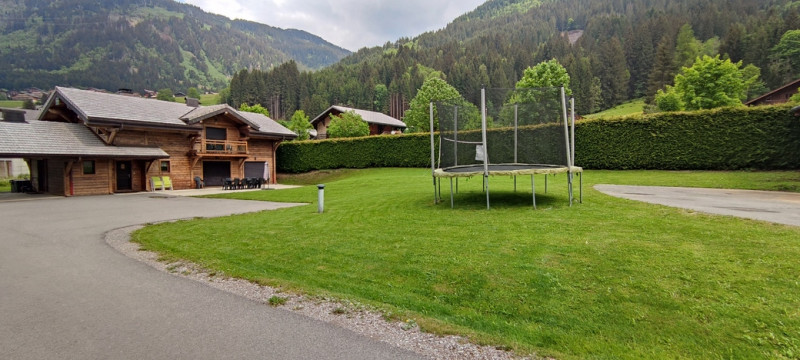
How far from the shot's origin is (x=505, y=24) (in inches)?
6033

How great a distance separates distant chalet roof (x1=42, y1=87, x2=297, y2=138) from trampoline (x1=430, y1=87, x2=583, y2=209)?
1983cm

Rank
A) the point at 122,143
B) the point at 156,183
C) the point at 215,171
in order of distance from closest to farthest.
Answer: the point at 122,143 < the point at 156,183 < the point at 215,171

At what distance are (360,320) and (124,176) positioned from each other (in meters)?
25.4

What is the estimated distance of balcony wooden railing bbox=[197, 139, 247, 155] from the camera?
25.8 m

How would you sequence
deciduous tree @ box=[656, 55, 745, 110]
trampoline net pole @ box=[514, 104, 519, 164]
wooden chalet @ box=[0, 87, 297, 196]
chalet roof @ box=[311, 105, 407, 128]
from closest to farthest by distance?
trampoline net pole @ box=[514, 104, 519, 164]
wooden chalet @ box=[0, 87, 297, 196]
deciduous tree @ box=[656, 55, 745, 110]
chalet roof @ box=[311, 105, 407, 128]

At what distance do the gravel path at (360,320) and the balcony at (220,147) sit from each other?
23.0m

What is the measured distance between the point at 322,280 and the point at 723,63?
164 ft

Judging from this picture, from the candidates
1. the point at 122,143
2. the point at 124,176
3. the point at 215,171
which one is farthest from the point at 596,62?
the point at 124,176

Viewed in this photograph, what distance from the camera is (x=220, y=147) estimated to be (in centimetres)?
2738

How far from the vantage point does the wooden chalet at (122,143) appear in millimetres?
19359

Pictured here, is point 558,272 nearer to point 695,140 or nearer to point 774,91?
point 695,140

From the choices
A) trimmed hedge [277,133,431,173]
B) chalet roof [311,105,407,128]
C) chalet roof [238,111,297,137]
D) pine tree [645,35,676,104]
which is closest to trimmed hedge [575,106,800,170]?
trimmed hedge [277,133,431,173]

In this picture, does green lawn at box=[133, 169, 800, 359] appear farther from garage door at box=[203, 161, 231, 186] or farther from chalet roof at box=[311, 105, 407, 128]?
chalet roof at box=[311, 105, 407, 128]

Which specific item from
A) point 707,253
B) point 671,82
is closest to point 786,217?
point 707,253
